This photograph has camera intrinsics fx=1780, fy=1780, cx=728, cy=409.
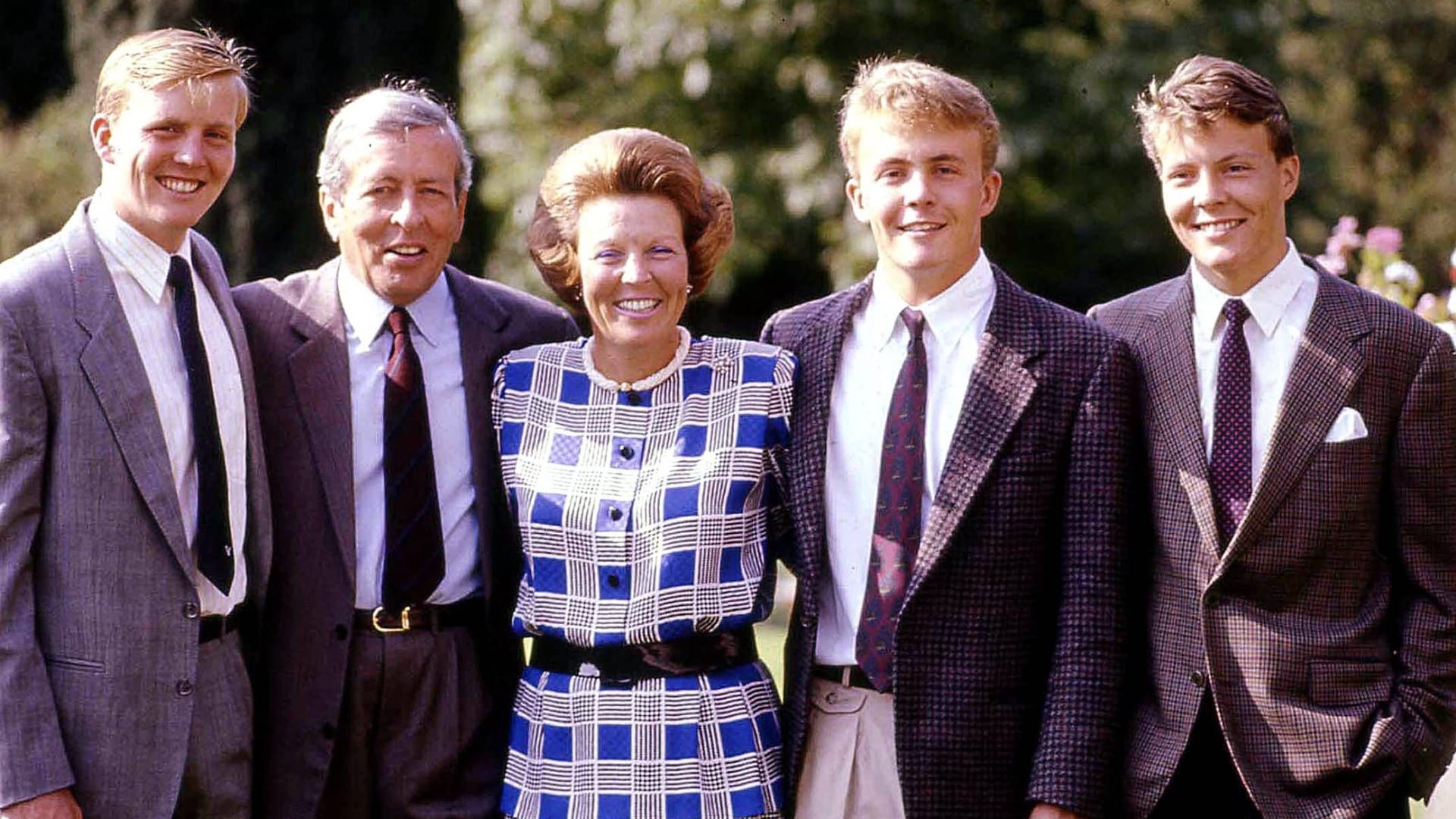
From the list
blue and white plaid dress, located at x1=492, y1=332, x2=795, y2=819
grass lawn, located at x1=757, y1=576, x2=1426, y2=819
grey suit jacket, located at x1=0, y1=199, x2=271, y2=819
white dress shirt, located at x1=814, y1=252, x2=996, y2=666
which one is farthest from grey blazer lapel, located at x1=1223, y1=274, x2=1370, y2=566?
grass lawn, located at x1=757, y1=576, x2=1426, y2=819

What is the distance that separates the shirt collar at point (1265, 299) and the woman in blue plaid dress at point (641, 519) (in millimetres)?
837

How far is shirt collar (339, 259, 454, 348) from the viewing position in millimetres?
3830

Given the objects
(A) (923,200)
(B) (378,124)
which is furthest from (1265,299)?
(B) (378,124)

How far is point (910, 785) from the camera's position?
338cm

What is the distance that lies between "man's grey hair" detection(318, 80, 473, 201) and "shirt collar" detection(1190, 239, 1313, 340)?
161cm

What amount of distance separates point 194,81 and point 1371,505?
8.07 ft

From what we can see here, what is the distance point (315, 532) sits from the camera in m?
3.71

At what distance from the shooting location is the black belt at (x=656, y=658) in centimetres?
346

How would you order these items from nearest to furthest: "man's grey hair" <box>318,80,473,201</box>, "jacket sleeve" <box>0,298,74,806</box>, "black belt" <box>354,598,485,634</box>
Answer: "jacket sleeve" <box>0,298,74,806</box> < "black belt" <box>354,598,485,634</box> < "man's grey hair" <box>318,80,473,201</box>

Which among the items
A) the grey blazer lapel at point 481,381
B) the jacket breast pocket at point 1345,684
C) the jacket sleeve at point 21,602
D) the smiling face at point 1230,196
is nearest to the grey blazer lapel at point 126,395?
the jacket sleeve at point 21,602

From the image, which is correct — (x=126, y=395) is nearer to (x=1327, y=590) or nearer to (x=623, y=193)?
(x=623, y=193)

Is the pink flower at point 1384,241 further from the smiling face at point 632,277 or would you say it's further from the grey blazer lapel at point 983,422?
the smiling face at point 632,277

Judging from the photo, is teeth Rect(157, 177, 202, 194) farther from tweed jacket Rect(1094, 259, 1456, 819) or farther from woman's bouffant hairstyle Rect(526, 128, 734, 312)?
tweed jacket Rect(1094, 259, 1456, 819)

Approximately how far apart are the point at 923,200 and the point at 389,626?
140 cm
